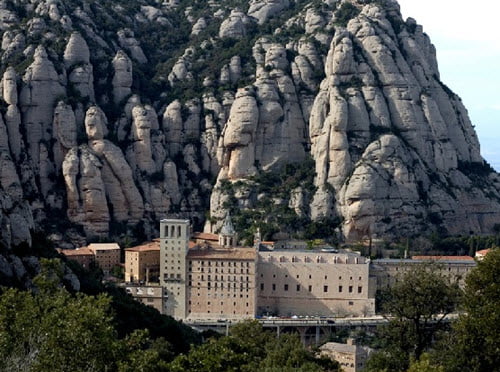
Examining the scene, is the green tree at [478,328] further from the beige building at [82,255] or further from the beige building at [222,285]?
the beige building at [82,255]

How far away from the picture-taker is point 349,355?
310ft

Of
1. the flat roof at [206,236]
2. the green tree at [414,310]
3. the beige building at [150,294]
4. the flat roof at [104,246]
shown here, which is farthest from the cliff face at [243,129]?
the green tree at [414,310]

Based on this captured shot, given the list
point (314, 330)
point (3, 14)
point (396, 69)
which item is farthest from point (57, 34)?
point (314, 330)

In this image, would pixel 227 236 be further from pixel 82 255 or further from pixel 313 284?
pixel 82 255

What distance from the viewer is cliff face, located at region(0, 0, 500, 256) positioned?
136250 mm

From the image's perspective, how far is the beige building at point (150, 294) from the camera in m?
114

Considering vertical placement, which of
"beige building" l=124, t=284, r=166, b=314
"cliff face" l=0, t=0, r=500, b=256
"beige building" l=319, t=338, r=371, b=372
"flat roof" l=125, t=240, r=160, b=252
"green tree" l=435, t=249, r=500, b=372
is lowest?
"beige building" l=319, t=338, r=371, b=372

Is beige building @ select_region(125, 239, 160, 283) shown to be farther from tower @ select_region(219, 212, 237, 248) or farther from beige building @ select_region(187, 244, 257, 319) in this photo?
A: tower @ select_region(219, 212, 237, 248)

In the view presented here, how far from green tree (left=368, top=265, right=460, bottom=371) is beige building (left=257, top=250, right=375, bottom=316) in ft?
191

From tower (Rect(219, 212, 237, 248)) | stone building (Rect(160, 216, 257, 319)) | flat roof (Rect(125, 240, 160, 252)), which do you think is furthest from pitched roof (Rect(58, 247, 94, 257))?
tower (Rect(219, 212, 237, 248))

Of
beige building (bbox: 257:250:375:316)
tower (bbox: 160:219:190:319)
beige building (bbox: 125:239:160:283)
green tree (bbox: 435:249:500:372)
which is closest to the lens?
green tree (bbox: 435:249:500:372)

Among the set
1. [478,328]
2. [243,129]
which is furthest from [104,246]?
[478,328]

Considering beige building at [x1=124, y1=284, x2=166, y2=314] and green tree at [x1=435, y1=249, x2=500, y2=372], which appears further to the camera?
beige building at [x1=124, y1=284, x2=166, y2=314]

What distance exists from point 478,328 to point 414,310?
491 centimetres
